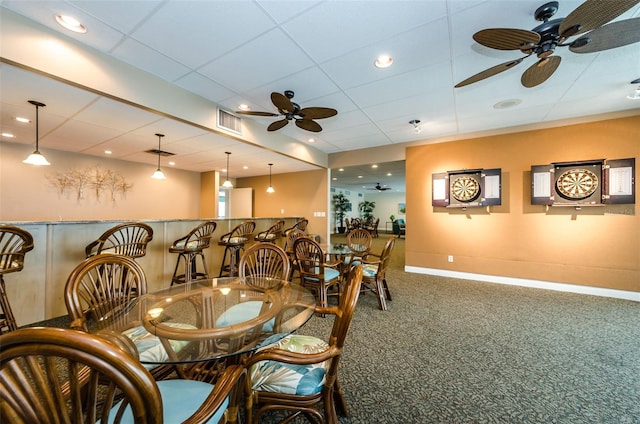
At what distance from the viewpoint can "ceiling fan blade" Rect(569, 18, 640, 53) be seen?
1.61 metres

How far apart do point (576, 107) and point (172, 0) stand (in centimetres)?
498

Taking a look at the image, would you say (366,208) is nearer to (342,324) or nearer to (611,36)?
(611,36)

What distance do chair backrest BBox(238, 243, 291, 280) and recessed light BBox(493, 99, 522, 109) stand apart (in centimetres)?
358

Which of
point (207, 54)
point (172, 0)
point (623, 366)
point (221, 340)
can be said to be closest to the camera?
point (221, 340)

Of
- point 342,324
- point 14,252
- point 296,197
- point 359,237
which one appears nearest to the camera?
point 342,324

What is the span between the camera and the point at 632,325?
2.65 metres

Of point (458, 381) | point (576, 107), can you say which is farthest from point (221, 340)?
point (576, 107)

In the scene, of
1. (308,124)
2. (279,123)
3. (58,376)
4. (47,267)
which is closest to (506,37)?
(308,124)

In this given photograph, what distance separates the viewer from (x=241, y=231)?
4648 millimetres

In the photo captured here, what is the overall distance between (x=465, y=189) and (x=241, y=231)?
4305 mm

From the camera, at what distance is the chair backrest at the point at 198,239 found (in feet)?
11.3

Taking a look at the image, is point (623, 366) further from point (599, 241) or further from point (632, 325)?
point (599, 241)

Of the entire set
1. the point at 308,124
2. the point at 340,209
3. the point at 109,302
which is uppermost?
the point at 308,124

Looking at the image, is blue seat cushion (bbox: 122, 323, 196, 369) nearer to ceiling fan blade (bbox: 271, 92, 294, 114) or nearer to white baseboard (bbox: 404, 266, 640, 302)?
ceiling fan blade (bbox: 271, 92, 294, 114)
